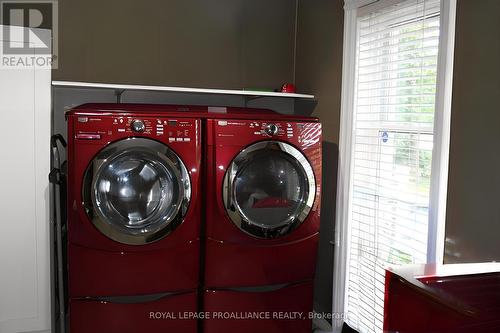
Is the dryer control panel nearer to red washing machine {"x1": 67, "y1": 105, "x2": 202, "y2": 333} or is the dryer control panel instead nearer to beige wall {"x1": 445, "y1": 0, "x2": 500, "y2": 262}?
red washing machine {"x1": 67, "y1": 105, "x2": 202, "y2": 333}

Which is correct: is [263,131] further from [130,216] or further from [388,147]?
[130,216]

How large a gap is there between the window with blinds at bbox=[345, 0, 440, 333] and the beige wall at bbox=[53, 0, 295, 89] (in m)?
0.99

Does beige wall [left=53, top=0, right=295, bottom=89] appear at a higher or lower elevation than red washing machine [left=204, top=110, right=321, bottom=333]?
higher

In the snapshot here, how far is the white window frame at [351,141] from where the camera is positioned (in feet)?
7.68

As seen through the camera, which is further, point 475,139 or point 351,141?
point 351,141

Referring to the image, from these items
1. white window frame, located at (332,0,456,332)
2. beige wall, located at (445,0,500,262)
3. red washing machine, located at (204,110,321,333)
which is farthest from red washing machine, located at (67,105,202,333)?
beige wall, located at (445,0,500,262)

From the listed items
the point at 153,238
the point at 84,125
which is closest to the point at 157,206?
the point at 153,238

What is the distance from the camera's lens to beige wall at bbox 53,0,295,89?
3.42 metres

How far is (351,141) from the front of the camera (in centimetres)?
319

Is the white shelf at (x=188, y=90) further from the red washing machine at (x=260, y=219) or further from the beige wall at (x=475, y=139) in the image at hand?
the beige wall at (x=475, y=139)

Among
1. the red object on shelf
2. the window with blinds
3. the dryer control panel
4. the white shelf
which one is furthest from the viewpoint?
the white shelf

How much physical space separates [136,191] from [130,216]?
0.14m

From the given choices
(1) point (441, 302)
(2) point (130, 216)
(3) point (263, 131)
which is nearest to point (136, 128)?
(2) point (130, 216)

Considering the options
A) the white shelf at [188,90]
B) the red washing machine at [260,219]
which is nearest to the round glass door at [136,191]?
the red washing machine at [260,219]
